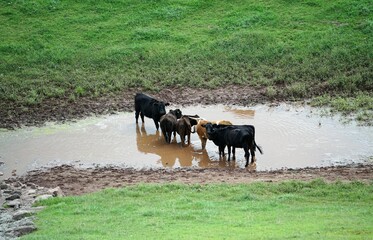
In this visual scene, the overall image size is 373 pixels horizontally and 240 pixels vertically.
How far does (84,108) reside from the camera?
1010 inches

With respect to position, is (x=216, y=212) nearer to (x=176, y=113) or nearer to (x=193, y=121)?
(x=193, y=121)

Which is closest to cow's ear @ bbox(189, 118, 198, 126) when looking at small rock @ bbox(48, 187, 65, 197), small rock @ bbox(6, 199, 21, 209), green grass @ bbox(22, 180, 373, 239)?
green grass @ bbox(22, 180, 373, 239)

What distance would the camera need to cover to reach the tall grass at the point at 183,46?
27.4 meters

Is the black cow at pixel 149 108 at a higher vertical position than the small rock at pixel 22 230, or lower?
higher

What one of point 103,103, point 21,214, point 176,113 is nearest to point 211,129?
point 176,113

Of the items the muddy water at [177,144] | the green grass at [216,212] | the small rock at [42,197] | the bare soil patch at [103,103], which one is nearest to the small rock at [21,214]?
the green grass at [216,212]

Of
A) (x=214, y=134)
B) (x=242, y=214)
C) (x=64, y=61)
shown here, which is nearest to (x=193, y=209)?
(x=242, y=214)

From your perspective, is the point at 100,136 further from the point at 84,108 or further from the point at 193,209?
the point at 193,209

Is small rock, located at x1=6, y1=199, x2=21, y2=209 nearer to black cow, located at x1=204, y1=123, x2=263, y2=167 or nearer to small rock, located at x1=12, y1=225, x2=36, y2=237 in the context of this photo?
small rock, located at x1=12, y1=225, x2=36, y2=237

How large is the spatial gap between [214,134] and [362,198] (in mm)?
5595

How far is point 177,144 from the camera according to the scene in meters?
22.3

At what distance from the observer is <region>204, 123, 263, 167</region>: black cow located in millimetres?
19656

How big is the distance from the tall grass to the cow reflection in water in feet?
15.6

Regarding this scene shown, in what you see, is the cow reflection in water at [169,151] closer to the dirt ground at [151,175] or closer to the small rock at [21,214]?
the dirt ground at [151,175]
